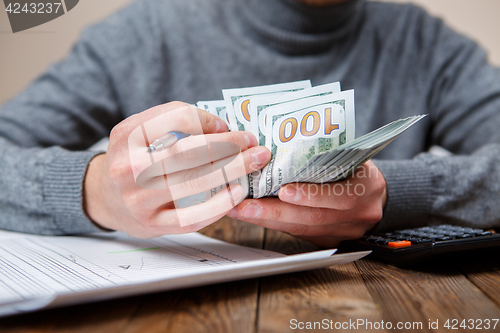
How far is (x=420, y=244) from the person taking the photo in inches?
16.7

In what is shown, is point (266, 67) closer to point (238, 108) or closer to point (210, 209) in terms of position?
point (238, 108)

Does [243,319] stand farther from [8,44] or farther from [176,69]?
[8,44]

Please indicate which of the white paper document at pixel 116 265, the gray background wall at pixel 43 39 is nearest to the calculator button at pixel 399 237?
the white paper document at pixel 116 265

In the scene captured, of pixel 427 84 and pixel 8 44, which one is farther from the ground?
pixel 8 44

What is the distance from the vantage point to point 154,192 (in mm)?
410

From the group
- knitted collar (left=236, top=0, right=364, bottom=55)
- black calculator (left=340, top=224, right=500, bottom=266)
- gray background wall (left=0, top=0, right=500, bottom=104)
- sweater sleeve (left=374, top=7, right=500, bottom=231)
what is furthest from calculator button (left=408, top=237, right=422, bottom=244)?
gray background wall (left=0, top=0, right=500, bottom=104)

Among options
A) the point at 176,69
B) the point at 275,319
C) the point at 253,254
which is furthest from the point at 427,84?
the point at 275,319

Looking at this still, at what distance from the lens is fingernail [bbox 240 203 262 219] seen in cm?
43

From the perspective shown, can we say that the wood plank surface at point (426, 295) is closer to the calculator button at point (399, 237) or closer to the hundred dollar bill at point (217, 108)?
the calculator button at point (399, 237)

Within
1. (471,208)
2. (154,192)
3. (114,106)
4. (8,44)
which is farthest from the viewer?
(8,44)

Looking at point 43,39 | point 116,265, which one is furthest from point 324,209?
point 43,39

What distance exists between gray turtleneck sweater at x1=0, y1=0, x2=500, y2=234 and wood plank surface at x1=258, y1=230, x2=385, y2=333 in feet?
2.13

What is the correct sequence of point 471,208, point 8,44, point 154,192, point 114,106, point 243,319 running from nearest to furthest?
point 243,319 → point 154,192 → point 471,208 → point 114,106 → point 8,44

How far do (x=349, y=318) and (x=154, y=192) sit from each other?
25 centimetres
